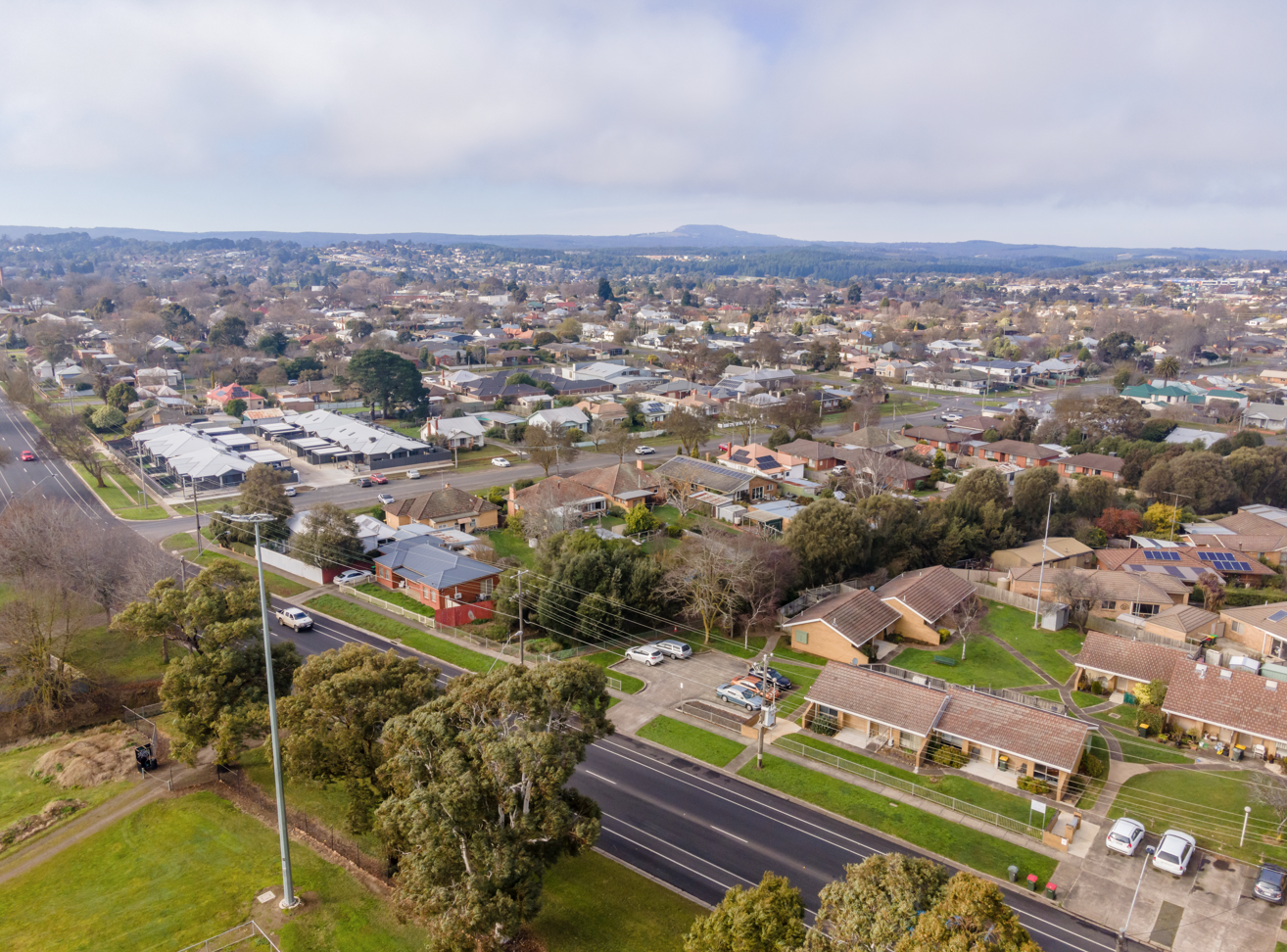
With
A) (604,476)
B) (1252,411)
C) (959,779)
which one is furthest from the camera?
(1252,411)

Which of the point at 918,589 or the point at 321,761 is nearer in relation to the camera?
the point at 321,761

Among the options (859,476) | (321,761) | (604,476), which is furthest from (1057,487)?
(321,761)

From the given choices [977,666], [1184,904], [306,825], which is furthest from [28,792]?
[977,666]

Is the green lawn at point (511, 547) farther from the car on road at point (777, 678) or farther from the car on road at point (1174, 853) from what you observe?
the car on road at point (1174, 853)

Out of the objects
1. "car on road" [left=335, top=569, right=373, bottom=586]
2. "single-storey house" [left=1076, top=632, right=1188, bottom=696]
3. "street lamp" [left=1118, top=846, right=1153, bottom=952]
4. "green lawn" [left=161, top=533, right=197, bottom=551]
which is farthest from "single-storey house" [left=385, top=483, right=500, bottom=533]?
"street lamp" [left=1118, top=846, right=1153, bottom=952]

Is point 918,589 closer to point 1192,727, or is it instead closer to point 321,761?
point 1192,727

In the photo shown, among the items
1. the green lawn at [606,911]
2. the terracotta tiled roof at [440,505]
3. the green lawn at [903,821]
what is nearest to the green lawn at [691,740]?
the green lawn at [903,821]

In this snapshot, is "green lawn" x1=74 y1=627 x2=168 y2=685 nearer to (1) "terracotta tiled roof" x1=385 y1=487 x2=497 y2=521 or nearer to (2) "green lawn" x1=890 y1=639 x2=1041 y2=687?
(1) "terracotta tiled roof" x1=385 y1=487 x2=497 y2=521
